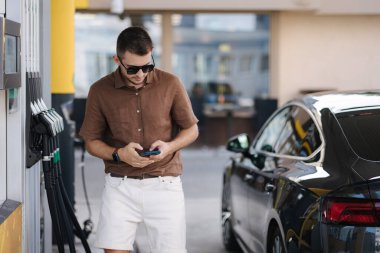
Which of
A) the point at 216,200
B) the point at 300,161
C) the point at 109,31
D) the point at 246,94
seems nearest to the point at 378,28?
the point at 246,94

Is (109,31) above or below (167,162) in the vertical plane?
above

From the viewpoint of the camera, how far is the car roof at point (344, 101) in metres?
5.61

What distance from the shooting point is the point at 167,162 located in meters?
4.88

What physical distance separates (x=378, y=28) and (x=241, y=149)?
34.8 ft

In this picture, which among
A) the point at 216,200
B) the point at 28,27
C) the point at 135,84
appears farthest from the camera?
the point at 216,200

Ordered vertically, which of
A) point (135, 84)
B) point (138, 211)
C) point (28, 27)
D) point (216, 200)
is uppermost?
point (28, 27)

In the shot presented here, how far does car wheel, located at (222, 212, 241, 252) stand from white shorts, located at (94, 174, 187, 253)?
2943 millimetres

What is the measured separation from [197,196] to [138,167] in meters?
7.12

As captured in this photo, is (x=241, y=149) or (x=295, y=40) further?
(x=295, y=40)

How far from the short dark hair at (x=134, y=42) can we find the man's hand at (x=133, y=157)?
1.71ft

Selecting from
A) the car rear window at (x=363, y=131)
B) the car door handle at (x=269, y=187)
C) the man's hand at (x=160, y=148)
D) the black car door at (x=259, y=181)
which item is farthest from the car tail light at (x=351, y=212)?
the black car door at (x=259, y=181)

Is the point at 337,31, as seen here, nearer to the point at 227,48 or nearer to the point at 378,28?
the point at 378,28

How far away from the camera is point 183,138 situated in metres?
4.82

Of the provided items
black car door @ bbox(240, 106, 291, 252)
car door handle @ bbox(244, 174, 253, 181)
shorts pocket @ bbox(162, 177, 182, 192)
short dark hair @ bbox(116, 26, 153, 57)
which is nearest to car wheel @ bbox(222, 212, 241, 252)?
black car door @ bbox(240, 106, 291, 252)
